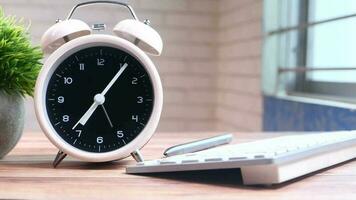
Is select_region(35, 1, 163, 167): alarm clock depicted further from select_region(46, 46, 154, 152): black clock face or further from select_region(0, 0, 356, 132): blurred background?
select_region(0, 0, 356, 132): blurred background

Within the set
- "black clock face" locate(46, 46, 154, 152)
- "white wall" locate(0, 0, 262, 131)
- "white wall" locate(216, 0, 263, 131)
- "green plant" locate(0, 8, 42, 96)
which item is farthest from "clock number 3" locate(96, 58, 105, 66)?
"white wall" locate(0, 0, 262, 131)

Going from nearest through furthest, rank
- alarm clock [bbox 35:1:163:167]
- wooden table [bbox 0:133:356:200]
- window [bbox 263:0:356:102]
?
wooden table [bbox 0:133:356:200] → alarm clock [bbox 35:1:163:167] → window [bbox 263:0:356:102]

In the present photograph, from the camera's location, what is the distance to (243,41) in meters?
2.03

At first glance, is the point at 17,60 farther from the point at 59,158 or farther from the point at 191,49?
the point at 191,49

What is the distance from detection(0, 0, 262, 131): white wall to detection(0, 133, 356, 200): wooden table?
57.6 inches

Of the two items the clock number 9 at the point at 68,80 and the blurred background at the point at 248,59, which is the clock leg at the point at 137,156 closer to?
the clock number 9 at the point at 68,80

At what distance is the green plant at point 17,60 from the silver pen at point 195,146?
0.72 feet

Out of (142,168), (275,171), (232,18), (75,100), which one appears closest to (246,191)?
(275,171)

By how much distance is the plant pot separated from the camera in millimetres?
710

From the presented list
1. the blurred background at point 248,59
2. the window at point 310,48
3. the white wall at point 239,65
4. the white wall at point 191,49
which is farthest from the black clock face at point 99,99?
the white wall at point 191,49

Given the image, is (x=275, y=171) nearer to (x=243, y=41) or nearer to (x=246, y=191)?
(x=246, y=191)

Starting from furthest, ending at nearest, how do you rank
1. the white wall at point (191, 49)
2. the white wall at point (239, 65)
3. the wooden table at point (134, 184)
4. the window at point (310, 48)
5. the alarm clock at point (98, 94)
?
the white wall at point (191, 49) < the white wall at point (239, 65) < the window at point (310, 48) < the alarm clock at point (98, 94) < the wooden table at point (134, 184)

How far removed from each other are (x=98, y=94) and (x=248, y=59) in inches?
53.4

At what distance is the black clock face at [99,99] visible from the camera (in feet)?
2.20
